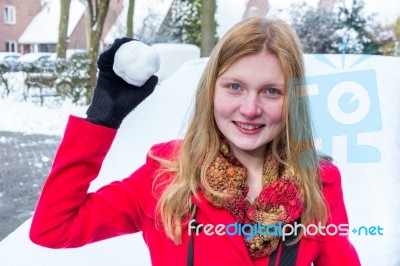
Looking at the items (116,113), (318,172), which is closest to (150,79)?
(116,113)

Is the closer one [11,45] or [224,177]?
[224,177]

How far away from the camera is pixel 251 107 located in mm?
727

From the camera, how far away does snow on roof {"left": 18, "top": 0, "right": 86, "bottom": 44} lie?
362cm

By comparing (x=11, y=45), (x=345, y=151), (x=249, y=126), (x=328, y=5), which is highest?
(x=328, y=5)

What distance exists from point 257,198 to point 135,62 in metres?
0.29

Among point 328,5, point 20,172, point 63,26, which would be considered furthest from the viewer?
point 328,5

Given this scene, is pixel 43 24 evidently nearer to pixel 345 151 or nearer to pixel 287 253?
pixel 345 151

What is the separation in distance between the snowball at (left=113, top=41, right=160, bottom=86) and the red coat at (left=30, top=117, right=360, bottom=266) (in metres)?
0.08

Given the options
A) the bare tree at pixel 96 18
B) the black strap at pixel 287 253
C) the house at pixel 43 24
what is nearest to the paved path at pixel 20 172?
the bare tree at pixel 96 18

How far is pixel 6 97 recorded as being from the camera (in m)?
5.33

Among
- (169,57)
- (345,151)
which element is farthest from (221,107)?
(169,57)

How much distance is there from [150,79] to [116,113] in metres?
0.08

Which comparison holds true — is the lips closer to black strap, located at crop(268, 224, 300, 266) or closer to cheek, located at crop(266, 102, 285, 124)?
cheek, located at crop(266, 102, 285, 124)

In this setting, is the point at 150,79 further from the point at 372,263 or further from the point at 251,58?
the point at 372,263
